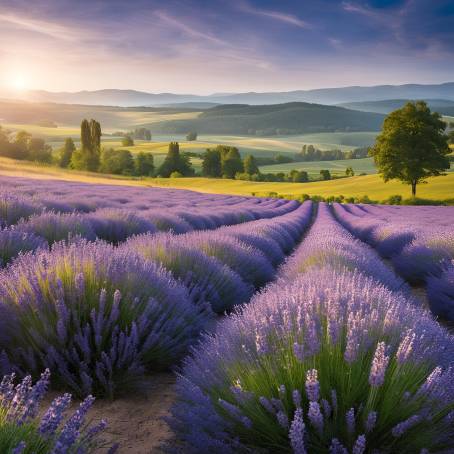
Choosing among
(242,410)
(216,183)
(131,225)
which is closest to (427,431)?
(242,410)

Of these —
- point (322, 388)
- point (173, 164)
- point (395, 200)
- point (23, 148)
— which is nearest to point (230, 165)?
point (173, 164)

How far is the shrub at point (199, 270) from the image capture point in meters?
4.22

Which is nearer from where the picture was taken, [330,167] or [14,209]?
[14,209]

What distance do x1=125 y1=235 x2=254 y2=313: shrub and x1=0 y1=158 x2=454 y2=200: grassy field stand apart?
114ft

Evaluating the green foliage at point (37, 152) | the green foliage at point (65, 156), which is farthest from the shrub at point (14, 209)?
the green foliage at point (65, 156)

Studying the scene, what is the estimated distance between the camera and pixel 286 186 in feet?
193

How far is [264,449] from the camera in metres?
1.71

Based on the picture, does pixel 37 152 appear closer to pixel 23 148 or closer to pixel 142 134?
pixel 23 148

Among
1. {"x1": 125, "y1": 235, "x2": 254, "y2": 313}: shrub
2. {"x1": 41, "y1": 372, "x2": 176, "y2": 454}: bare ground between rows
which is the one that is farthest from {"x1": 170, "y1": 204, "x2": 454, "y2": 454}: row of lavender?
{"x1": 125, "y1": 235, "x2": 254, "y2": 313}: shrub

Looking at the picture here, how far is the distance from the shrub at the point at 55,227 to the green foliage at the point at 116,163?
7281 cm

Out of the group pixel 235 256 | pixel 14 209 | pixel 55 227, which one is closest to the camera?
pixel 235 256

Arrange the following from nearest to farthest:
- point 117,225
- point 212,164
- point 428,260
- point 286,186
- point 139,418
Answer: point 139,418
point 428,260
point 117,225
point 286,186
point 212,164

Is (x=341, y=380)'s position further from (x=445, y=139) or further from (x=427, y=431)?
(x=445, y=139)

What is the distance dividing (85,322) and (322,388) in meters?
1.42
